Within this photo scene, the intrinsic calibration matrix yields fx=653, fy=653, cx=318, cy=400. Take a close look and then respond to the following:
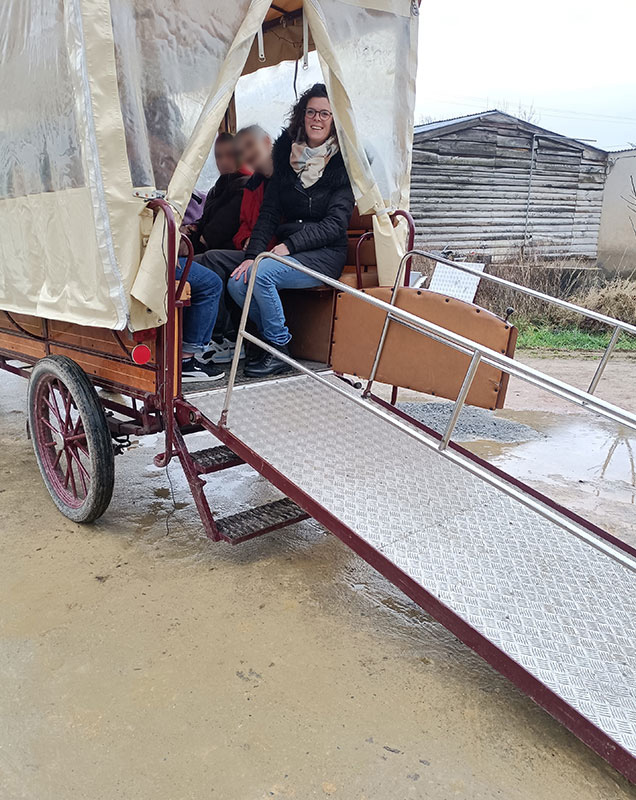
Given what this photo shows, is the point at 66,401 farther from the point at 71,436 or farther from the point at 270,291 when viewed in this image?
the point at 270,291

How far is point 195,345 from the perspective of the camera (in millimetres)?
3842

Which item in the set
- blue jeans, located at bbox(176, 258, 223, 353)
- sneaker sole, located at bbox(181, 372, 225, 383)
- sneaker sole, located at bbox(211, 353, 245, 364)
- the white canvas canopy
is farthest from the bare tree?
sneaker sole, located at bbox(181, 372, 225, 383)

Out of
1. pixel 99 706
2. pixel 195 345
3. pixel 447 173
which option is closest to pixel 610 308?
pixel 447 173

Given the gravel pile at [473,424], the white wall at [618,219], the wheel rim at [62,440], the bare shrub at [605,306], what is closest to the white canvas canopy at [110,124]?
the wheel rim at [62,440]

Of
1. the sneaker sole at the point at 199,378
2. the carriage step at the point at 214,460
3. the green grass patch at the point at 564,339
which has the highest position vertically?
the sneaker sole at the point at 199,378

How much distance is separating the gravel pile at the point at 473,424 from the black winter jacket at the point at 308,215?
222 cm

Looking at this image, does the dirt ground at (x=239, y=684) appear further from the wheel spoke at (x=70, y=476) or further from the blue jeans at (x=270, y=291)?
the blue jeans at (x=270, y=291)

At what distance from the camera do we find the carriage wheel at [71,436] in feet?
11.2

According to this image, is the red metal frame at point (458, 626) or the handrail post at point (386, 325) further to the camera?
the handrail post at point (386, 325)

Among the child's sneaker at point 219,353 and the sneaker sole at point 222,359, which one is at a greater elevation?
the child's sneaker at point 219,353

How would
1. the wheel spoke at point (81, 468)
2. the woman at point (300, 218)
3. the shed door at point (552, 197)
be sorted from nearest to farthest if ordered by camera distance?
1. the wheel spoke at point (81, 468)
2. the woman at point (300, 218)
3. the shed door at point (552, 197)

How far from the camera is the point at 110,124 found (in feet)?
Result: 9.32

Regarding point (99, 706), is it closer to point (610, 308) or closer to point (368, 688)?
point (368, 688)

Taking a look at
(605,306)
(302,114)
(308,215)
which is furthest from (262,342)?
(605,306)
